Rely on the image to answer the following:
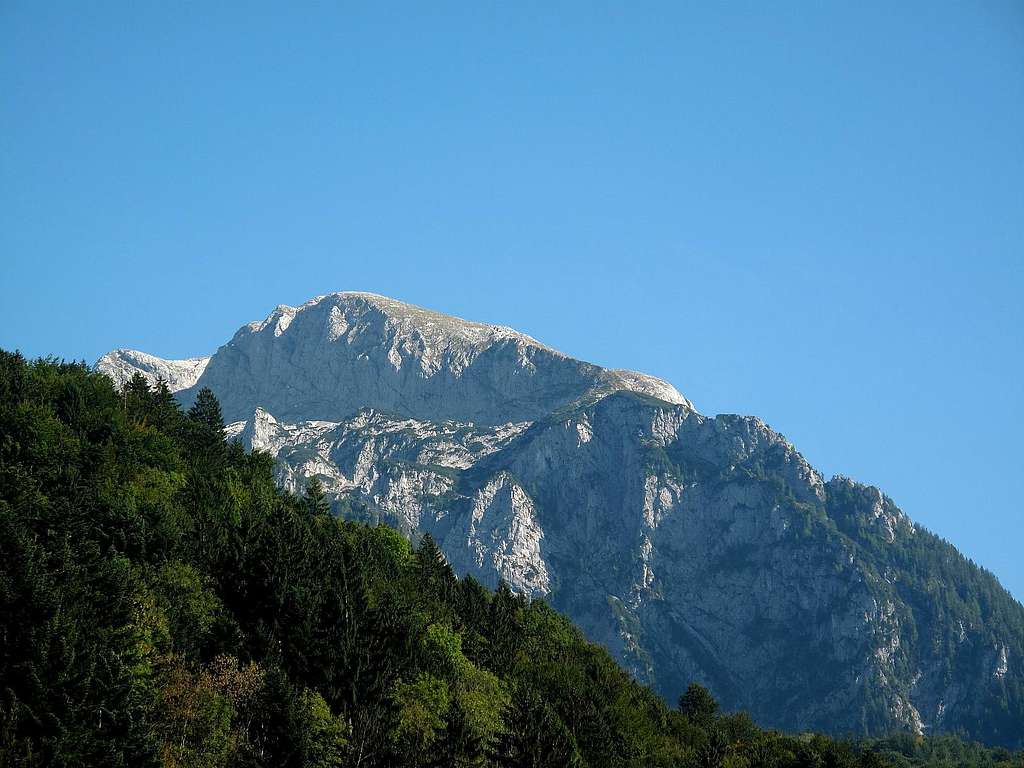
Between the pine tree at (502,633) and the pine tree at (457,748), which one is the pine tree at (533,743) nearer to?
the pine tree at (457,748)

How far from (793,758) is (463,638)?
47.2m

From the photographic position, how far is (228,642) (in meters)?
118

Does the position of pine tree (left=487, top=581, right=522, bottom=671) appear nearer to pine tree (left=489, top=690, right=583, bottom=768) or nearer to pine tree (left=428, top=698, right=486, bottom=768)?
pine tree (left=489, top=690, right=583, bottom=768)

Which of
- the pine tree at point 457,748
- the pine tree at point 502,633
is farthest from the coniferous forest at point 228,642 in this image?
the pine tree at point 502,633

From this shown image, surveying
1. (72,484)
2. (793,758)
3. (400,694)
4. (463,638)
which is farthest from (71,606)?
(793,758)

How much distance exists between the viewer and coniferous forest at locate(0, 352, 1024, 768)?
317ft

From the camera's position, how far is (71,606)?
102 m

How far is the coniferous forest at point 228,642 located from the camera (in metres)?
96.5

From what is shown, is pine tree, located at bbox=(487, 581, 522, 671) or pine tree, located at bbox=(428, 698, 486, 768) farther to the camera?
pine tree, located at bbox=(487, 581, 522, 671)

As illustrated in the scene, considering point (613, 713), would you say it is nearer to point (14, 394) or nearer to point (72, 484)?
point (72, 484)

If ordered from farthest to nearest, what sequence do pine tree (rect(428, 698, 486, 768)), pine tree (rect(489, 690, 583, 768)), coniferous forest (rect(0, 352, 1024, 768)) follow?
1. pine tree (rect(489, 690, 583, 768))
2. pine tree (rect(428, 698, 486, 768))
3. coniferous forest (rect(0, 352, 1024, 768))

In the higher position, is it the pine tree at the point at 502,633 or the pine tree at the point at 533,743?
the pine tree at the point at 502,633

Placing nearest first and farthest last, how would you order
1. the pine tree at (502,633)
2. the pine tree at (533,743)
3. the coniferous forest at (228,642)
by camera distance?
the coniferous forest at (228,642) < the pine tree at (533,743) < the pine tree at (502,633)

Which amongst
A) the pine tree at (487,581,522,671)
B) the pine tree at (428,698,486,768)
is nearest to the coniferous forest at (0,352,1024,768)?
the pine tree at (428,698,486,768)
